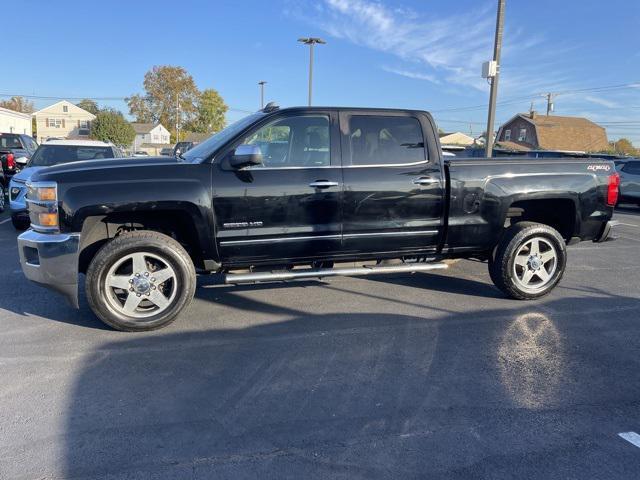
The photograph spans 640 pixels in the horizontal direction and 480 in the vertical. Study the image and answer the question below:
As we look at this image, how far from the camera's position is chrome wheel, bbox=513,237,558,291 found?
18.1 feet

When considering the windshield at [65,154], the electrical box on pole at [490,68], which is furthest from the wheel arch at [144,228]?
the electrical box on pole at [490,68]

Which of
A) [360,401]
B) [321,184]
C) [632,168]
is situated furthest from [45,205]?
[632,168]

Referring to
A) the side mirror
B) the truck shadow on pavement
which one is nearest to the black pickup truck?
the side mirror

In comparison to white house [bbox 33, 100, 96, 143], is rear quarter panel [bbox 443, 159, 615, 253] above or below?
below

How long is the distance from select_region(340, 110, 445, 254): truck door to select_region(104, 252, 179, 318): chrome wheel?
1736mm

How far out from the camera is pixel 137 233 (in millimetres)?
4500

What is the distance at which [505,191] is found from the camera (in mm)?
5324

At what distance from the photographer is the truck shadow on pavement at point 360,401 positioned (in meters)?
2.71

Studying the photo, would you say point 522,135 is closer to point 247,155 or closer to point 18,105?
point 247,155

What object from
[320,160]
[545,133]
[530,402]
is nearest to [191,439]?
[530,402]

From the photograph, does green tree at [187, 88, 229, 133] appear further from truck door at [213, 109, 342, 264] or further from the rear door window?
truck door at [213, 109, 342, 264]

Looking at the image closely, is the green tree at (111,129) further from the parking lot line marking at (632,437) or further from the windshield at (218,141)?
the parking lot line marking at (632,437)

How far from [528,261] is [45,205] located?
187 inches

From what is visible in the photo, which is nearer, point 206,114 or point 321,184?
point 321,184
